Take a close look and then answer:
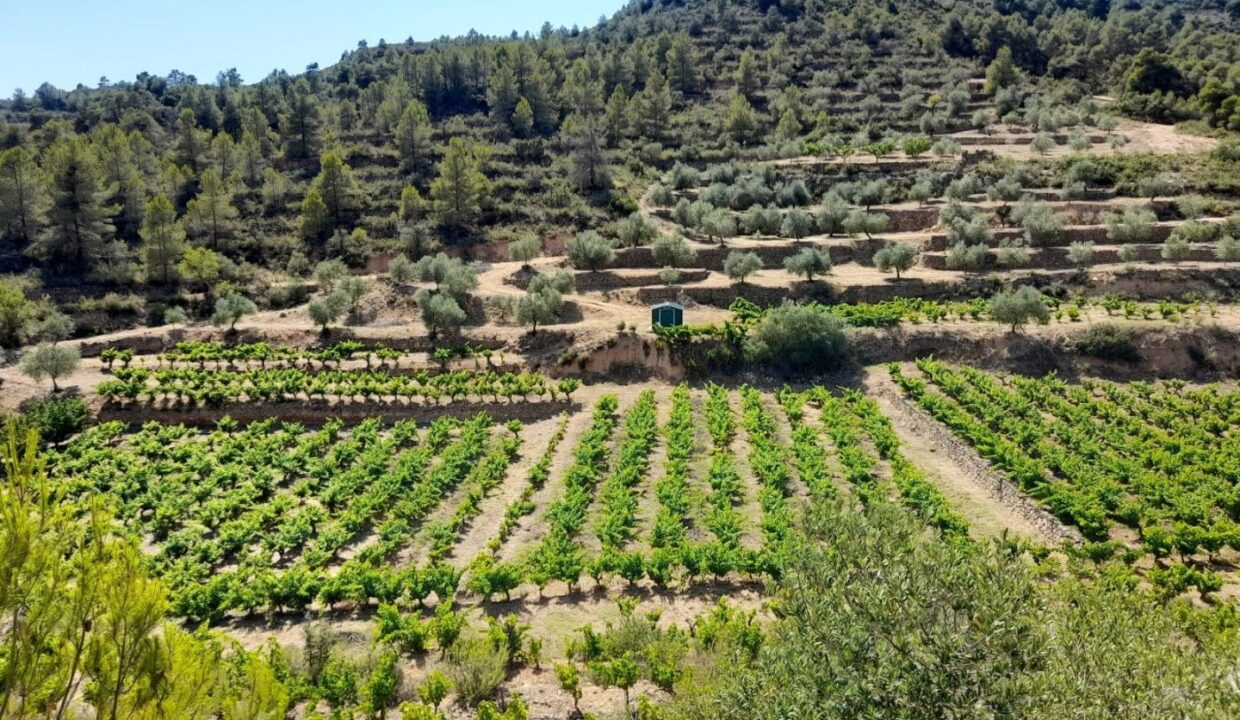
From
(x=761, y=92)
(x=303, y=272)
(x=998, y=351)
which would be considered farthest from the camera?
(x=761, y=92)

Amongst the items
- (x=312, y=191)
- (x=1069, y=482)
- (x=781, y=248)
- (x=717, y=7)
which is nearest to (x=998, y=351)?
(x=1069, y=482)

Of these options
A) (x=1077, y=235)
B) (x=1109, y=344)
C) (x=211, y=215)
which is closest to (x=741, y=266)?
(x=1109, y=344)

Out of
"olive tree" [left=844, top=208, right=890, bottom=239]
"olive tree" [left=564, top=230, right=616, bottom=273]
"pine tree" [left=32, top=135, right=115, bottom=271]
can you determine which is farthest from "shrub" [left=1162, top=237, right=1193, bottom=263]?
"pine tree" [left=32, top=135, right=115, bottom=271]

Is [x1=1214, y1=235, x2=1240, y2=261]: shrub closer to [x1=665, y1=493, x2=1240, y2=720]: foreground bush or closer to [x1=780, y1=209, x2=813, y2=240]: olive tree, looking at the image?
[x1=780, y1=209, x2=813, y2=240]: olive tree

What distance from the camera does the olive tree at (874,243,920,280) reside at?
42.4 metres

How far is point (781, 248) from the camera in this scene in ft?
157

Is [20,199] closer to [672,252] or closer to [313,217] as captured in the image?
[313,217]

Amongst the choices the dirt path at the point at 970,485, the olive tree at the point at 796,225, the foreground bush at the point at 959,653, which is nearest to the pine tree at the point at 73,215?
the olive tree at the point at 796,225

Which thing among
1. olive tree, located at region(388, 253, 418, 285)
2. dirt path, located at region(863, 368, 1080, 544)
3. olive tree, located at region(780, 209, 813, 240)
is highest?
olive tree, located at region(780, 209, 813, 240)

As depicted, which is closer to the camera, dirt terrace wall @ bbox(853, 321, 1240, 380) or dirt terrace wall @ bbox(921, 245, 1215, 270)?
dirt terrace wall @ bbox(853, 321, 1240, 380)

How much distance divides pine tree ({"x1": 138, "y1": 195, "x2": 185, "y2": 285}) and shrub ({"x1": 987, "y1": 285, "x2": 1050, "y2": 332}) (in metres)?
48.6

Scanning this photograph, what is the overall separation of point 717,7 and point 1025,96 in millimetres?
60173

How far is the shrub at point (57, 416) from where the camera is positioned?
2991 centimetres

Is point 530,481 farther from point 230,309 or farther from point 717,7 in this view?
point 717,7
